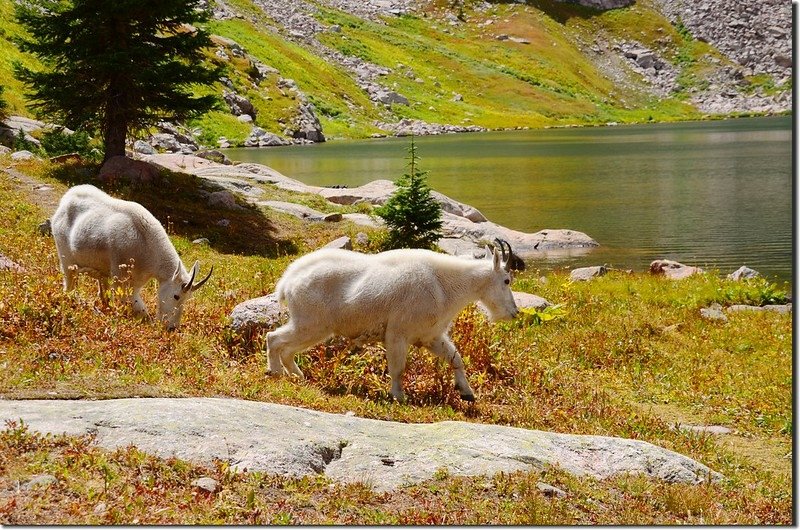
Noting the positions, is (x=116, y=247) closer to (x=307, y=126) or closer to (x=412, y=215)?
(x=412, y=215)

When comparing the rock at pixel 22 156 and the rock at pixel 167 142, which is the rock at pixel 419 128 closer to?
the rock at pixel 167 142

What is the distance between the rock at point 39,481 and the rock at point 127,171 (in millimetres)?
22064

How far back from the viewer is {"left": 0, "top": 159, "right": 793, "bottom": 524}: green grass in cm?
627

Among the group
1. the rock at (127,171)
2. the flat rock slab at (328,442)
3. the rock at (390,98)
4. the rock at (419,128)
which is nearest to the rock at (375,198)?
the rock at (127,171)

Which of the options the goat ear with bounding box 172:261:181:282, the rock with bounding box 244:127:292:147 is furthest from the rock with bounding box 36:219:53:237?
the rock with bounding box 244:127:292:147

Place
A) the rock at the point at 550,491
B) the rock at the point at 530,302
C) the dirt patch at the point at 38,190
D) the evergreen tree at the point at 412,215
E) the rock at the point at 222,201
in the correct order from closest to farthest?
the rock at the point at 550,491, the rock at the point at 530,302, the dirt patch at the point at 38,190, the evergreen tree at the point at 412,215, the rock at the point at 222,201

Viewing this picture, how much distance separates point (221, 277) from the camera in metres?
18.3

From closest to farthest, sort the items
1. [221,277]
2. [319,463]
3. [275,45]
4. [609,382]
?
[319,463], [609,382], [221,277], [275,45]

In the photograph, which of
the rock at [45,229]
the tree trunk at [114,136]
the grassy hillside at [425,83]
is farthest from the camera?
the grassy hillside at [425,83]

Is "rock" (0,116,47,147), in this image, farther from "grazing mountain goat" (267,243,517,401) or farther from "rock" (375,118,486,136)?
"rock" (375,118,486,136)

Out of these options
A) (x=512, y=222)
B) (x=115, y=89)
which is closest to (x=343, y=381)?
(x=115, y=89)

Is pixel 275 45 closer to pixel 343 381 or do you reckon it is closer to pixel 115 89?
pixel 115 89

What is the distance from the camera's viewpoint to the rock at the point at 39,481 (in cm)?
590

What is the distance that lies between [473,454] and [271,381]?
3400mm
